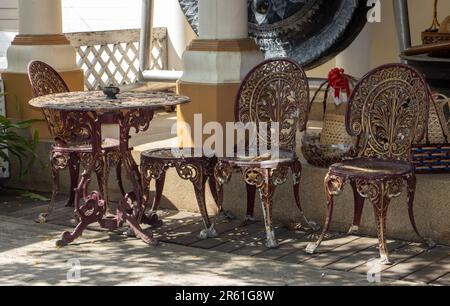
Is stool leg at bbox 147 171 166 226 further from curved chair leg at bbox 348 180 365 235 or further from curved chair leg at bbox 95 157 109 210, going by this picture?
curved chair leg at bbox 348 180 365 235

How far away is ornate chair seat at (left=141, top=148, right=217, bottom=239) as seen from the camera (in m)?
6.23

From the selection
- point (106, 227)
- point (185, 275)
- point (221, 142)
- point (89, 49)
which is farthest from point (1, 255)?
point (89, 49)

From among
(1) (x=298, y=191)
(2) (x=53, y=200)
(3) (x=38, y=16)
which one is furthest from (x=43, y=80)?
(1) (x=298, y=191)

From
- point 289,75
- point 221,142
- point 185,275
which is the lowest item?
point 185,275

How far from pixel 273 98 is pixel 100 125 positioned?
3.65 ft

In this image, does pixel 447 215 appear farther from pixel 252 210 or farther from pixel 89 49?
pixel 89 49

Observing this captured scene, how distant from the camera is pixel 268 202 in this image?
606cm

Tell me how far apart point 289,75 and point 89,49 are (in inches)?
171

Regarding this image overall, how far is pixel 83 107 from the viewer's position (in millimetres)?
5914

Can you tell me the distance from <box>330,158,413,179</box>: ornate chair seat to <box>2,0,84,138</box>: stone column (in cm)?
303

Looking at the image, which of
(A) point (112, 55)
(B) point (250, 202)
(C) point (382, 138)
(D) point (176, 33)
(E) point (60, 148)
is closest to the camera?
(C) point (382, 138)

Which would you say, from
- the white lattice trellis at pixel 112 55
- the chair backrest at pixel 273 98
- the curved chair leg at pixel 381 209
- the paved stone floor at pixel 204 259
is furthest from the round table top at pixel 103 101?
the white lattice trellis at pixel 112 55

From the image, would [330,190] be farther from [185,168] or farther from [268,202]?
[185,168]

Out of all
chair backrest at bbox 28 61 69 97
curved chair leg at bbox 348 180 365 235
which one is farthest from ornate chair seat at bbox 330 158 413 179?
chair backrest at bbox 28 61 69 97
